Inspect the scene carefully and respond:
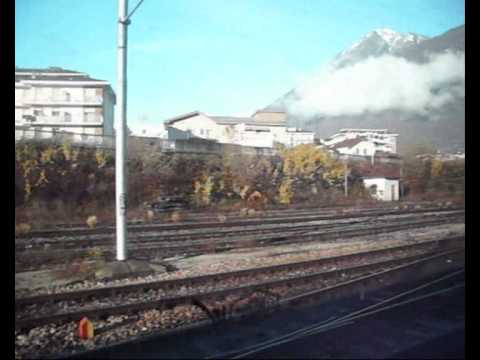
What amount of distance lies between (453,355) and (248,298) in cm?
147

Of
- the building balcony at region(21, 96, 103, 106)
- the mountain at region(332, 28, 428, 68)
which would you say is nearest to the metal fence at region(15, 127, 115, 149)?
the building balcony at region(21, 96, 103, 106)

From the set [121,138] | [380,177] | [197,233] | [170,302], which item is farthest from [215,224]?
[380,177]

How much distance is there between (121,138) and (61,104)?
0.38 m

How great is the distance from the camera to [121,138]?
256cm

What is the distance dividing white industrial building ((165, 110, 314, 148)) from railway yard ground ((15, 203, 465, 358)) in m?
0.49

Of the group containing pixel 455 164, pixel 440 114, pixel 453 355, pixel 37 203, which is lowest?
pixel 453 355

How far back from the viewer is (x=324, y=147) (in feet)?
9.98

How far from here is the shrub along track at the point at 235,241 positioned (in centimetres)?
254

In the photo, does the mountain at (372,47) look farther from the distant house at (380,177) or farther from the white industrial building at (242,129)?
the distant house at (380,177)

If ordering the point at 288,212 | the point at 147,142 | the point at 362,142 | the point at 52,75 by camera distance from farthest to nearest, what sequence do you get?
1. the point at 362,142
2. the point at 288,212
3. the point at 147,142
4. the point at 52,75

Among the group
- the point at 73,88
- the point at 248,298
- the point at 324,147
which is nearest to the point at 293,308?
the point at 248,298

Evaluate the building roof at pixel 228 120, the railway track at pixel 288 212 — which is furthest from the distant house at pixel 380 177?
the building roof at pixel 228 120

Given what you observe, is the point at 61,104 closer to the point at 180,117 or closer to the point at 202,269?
the point at 180,117
